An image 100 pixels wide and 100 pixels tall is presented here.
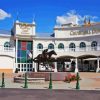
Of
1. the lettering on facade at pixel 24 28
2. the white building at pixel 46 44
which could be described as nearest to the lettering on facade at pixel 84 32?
the white building at pixel 46 44

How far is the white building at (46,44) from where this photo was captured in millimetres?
60947

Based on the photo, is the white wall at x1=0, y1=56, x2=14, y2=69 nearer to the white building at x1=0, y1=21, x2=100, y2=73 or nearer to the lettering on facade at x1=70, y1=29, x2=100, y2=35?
the white building at x1=0, y1=21, x2=100, y2=73

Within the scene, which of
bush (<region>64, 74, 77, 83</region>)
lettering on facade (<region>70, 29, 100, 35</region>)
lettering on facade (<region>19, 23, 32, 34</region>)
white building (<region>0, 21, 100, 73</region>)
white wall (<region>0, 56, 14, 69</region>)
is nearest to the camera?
bush (<region>64, 74, 77, 83</region>)

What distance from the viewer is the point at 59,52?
6325 cm

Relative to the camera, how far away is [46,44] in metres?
65.8

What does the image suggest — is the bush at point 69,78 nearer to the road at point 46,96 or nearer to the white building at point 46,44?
the road at point 46,96

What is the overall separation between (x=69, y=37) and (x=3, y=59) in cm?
1491

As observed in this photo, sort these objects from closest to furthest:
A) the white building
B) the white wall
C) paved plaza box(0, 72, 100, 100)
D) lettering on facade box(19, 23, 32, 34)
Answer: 1. paved plaza box(0, 72, 100, 100)
2. the white wall
3. the white building
4. lettering on facade box(19, 23, 32, 34)

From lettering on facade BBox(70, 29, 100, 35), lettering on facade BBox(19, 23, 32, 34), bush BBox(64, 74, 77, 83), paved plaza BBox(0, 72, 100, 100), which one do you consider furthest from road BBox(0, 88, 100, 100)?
lettering on facade BBox(19, 23, 32, 34)

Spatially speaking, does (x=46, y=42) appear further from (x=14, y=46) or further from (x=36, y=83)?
(x=36, y=83)

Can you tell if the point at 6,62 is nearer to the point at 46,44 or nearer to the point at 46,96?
the point at 46,44

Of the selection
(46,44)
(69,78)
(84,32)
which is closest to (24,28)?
(46,44)

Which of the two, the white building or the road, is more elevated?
the white building

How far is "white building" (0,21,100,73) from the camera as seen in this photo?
200ft
